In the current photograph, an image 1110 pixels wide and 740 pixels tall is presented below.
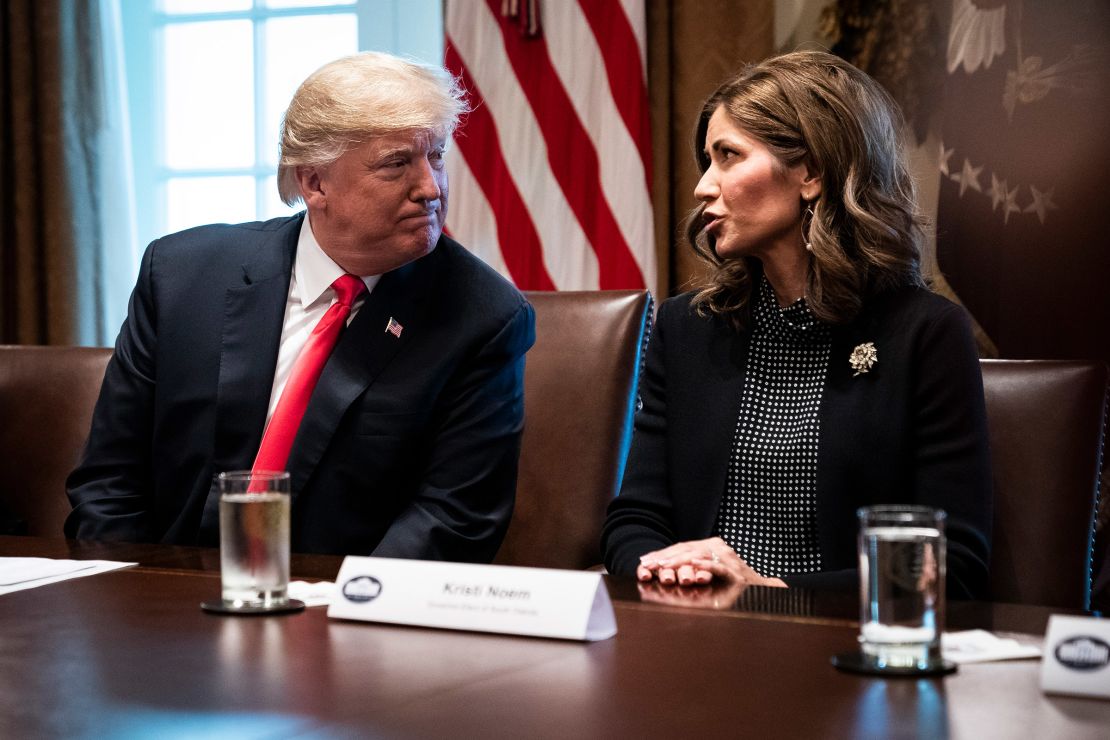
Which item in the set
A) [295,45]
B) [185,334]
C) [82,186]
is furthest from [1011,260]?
[82,186]

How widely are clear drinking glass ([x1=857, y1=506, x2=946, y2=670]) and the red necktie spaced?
134 centimetres

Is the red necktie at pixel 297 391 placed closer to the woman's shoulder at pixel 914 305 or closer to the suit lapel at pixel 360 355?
the suit lapel at pixel 360 355

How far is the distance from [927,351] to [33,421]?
189cm

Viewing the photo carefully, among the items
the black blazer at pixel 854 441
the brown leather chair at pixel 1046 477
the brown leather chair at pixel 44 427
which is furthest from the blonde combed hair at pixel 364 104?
the brown leather chair at pixel 1046 477

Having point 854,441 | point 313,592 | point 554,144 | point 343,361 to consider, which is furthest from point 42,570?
point 554,144

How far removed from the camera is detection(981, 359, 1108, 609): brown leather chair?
1.88 m

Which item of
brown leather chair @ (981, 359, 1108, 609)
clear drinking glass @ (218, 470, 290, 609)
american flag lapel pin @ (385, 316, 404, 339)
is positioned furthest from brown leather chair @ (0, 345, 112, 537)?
brown leather chair @ (981, 359, 1108, 609)

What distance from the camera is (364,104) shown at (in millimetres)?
2266

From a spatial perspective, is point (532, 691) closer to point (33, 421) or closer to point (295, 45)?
point (33, 421)

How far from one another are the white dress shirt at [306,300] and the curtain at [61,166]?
2.16 meters

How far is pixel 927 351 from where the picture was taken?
1.93 metres

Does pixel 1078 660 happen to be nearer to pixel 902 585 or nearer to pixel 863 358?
pixel 902 585

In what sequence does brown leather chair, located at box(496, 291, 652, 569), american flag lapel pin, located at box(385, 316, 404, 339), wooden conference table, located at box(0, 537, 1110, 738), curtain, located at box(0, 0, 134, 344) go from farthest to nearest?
curtain, located at box(0, 0, 134, 344), brown leather chair, located at box(496, 291, 652, 569), american flag lapel pin, located at box(385, 316, 404, 339), wooden conference table, located at box(0, 537, 1110, 738)

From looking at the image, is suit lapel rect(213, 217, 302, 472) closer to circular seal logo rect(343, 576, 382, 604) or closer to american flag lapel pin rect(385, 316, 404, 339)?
american flag lapel pin rect(385, 316, 404, 339)
